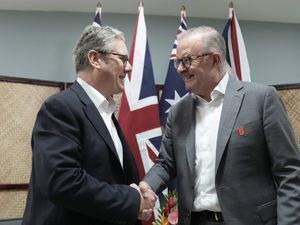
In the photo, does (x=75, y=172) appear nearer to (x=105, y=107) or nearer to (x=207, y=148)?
(x=105, y=107)

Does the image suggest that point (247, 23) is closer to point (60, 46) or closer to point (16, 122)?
point (60, 46)

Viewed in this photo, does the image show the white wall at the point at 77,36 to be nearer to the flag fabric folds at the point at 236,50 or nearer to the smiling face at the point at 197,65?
the flag fabric folds at the point at 236,50

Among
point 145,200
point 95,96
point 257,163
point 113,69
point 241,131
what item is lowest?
point 145,200

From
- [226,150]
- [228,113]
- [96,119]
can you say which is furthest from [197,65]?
[96,119]

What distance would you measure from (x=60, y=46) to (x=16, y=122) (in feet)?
2.52

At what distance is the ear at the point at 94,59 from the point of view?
1500 mm

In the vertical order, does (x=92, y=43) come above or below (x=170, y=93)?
above

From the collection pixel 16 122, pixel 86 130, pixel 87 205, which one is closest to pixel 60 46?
pixel 16 122

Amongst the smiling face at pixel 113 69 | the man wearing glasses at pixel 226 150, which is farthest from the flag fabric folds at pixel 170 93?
the smiling face at pixel 113 69

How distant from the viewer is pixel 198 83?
1.60 metres

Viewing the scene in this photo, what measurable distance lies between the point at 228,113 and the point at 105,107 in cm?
49

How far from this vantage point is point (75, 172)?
47.2 inches

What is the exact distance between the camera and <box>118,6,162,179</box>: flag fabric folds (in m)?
2.63

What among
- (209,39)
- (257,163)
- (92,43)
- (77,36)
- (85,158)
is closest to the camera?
(85,158)
